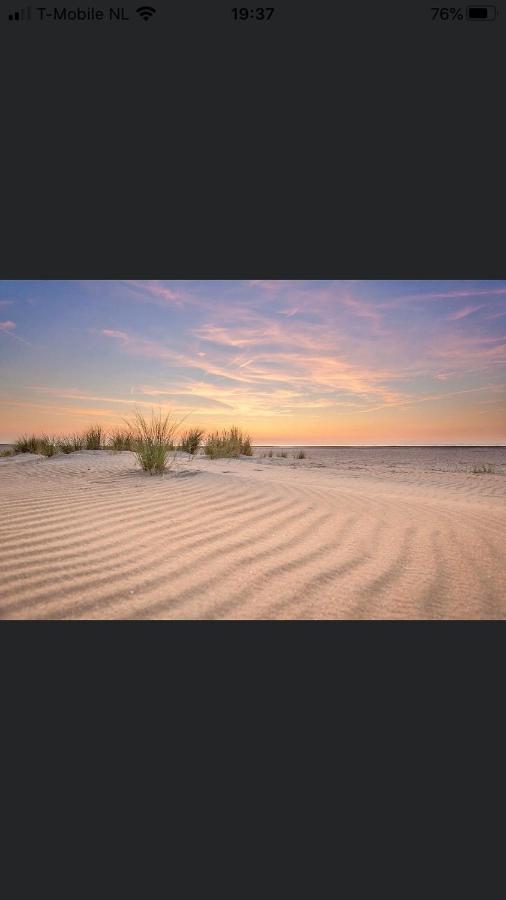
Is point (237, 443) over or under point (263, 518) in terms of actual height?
over

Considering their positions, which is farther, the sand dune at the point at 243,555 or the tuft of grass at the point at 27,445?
the tuft of grass at the point at 27,445

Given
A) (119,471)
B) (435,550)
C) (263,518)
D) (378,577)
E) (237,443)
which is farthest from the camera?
(237,443)

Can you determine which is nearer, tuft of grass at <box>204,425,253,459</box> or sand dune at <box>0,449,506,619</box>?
sand dune at <box>0,449,506,619</box>

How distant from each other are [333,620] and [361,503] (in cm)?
256

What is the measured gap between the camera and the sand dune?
1.78 meters

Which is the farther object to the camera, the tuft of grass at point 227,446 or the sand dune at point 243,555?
the tuft of grass at point 227,446

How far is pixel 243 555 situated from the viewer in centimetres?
240

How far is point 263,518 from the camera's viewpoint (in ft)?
10.9

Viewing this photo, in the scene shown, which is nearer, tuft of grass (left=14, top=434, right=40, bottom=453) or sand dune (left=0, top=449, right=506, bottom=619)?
sand dune (left=0, top=449, right=506, bottom=619)

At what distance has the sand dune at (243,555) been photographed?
1776 mm

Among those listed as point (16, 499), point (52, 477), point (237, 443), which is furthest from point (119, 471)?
point (237, 443)

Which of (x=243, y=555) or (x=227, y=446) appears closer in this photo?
(x=243, y=555)

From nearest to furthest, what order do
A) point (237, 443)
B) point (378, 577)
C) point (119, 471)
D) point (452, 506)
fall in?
point (378, 577)
point (452, 506)
point (119, 471)
point (237, 443)

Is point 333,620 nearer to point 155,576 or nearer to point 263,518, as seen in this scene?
point 155,576
